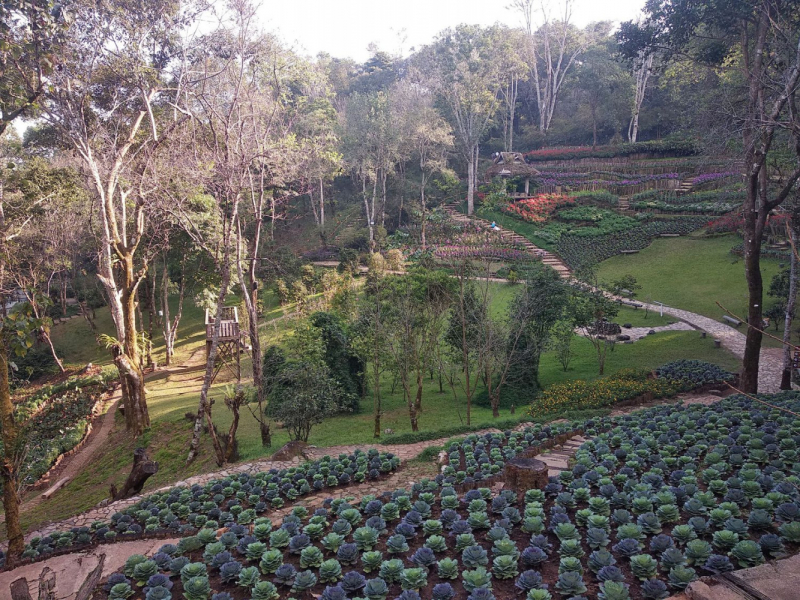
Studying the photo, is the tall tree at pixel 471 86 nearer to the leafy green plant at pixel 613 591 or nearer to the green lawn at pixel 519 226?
the green lawn at pixel 519 226

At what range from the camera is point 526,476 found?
18.2 ft

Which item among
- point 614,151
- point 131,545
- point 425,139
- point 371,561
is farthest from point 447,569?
point 614,151

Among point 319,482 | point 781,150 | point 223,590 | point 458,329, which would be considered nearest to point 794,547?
point 223,590

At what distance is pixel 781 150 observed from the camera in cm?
1501

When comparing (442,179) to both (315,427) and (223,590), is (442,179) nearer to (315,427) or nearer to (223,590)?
(315,427)

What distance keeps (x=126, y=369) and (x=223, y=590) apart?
958 cm

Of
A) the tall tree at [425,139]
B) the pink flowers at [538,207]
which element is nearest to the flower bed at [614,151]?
the tall tree at [425,139]

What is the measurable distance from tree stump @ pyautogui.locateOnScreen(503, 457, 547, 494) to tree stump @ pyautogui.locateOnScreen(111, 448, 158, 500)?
5.83m

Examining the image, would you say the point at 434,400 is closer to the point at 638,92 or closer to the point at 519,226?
the point at 519,226

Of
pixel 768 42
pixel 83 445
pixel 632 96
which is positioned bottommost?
pixel 83 445

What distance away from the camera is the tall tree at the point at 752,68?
9.60 meters

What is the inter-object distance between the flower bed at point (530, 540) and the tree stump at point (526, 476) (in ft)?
0.45

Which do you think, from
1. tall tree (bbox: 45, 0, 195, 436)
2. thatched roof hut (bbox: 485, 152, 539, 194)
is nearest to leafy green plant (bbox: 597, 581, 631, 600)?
tall tree (bbox: 45, 0, 195, 436)

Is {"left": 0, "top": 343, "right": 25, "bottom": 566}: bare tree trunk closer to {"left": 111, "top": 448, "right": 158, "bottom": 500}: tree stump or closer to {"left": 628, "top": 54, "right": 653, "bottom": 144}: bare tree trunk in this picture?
{"left": 111, "top": 448, "right": 158, "bottom": 500}: tree stump
